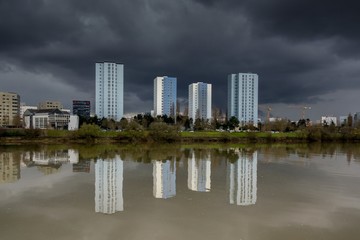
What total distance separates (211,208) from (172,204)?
169 centimetres

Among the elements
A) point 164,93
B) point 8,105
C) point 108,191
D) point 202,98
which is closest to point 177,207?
point 108,191

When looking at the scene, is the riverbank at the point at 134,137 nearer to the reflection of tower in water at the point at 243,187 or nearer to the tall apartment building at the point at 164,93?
the reflection of tower in water at the point at 243,187

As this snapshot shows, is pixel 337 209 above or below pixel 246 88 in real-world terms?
below

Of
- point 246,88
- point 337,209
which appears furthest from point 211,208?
point 246,88

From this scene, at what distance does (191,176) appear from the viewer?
69.8 ft

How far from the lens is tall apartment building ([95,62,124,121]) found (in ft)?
477

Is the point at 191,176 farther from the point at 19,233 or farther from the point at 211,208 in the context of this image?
the point at 19,233

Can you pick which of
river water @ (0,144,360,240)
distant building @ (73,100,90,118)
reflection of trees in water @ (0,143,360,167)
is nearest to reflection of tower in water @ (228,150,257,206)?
river water @ (0,144,360,240)

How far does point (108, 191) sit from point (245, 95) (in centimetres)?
14844

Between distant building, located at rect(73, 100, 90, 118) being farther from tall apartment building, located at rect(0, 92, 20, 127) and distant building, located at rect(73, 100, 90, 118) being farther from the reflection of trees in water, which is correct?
the reflection of trees in water

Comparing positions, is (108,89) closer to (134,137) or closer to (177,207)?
(134,137)

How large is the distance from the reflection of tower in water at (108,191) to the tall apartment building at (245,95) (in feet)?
461

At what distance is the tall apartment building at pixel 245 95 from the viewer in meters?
158

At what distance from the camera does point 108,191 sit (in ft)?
52.1
